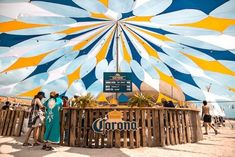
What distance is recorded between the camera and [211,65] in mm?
10609

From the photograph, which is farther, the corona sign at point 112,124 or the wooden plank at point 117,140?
the corona sign at point 112,124

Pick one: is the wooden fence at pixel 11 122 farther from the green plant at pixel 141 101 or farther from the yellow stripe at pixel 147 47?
the yellow stripe at pixel 147 47

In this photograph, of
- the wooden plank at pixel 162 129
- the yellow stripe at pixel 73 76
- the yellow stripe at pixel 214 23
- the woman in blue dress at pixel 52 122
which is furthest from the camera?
the yellow stripe at pixel 73 76

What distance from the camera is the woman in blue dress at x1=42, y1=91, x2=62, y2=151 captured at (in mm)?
6328

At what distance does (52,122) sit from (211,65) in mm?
7813

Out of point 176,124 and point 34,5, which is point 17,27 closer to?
point 34,5

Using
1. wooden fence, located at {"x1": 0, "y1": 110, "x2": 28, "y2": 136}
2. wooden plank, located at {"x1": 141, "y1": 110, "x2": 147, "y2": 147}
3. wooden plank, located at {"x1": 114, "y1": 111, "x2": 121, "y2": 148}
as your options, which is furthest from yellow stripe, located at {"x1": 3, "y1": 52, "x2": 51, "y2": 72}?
wooden plank, located at {"x1": 141, "y1": 110, "x2": 147, "y2": 147}

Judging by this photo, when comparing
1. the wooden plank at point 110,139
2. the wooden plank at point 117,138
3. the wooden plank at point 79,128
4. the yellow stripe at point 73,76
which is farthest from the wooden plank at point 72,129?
the yellow stripe at point 73,76

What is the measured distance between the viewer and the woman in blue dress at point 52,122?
6328mm

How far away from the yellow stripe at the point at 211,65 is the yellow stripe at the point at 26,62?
741cm

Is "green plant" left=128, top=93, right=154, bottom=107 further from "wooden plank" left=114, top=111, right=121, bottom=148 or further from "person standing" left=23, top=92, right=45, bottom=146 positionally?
"person standing" left=23, top=92, right=45, bottom=146

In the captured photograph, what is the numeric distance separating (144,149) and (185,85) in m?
7.05

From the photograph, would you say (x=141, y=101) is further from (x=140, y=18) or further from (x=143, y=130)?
(x=140, y=18)

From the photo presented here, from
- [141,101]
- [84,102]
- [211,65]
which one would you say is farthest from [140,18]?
[84,102]
